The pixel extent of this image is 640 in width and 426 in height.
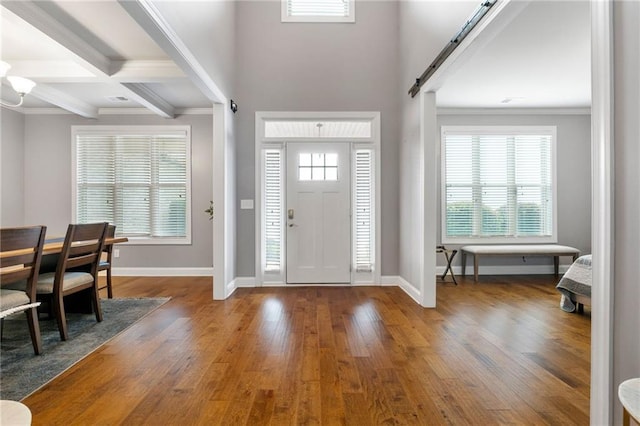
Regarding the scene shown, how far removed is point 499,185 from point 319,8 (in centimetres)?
396

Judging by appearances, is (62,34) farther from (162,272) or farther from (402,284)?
(402,284)

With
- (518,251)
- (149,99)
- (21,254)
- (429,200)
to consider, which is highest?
(149,99)

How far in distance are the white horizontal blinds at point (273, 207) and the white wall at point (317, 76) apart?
0.70 feet

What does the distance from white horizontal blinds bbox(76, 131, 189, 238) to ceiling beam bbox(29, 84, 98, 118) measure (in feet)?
1.26

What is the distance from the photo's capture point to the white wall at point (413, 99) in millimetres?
3162

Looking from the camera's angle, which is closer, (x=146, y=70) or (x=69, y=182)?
(x=146, y=70)

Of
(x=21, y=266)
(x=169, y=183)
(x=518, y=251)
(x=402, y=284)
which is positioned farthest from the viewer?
(x=169, y=183)

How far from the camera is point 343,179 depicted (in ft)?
14.9

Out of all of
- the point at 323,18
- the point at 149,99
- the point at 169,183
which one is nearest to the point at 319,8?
the point at 323,18

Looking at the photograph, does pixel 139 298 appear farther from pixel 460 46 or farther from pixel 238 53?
pixel 460 46

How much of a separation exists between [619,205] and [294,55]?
4241 mm

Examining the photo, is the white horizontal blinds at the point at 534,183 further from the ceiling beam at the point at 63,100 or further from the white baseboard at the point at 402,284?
the ceiling beam at the point at 63,100

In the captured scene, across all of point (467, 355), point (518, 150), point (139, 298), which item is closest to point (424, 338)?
point (467, 355)

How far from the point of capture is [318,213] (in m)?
4.54
